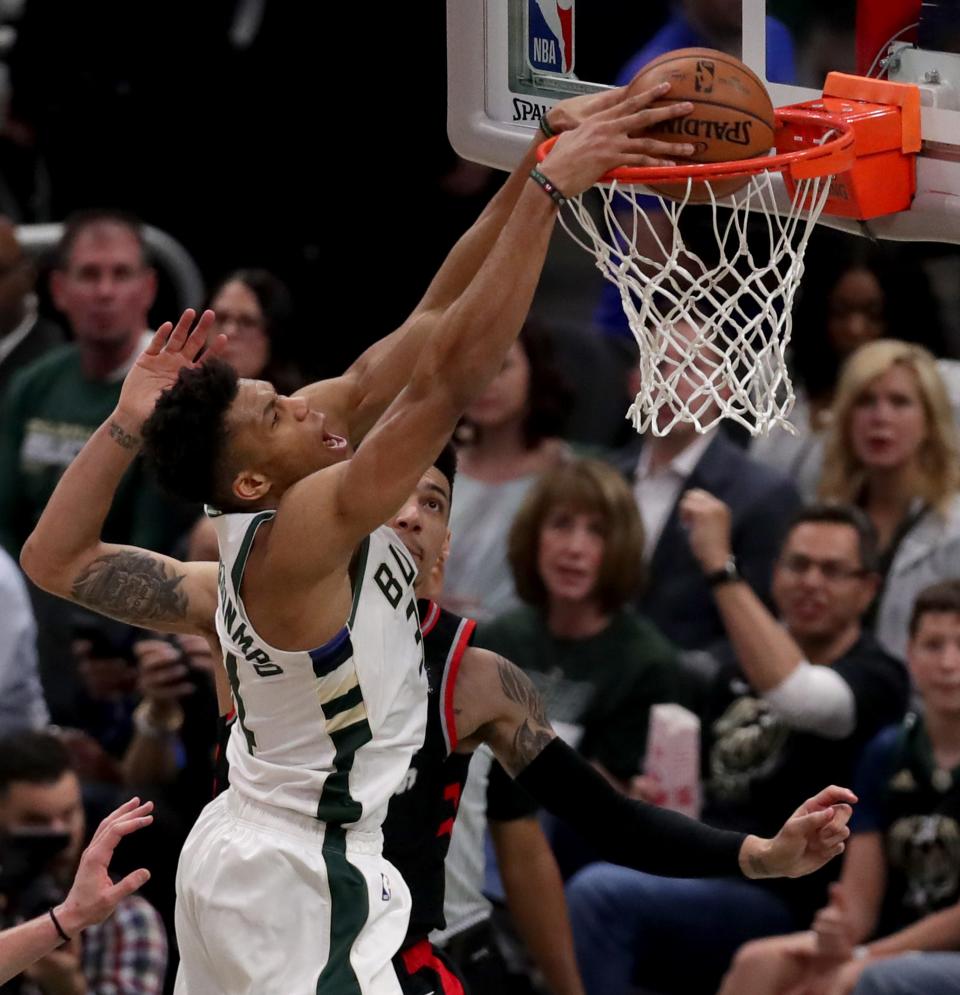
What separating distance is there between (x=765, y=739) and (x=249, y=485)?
2.37 m

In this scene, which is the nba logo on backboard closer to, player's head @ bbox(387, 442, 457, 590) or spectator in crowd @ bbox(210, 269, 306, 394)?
player's head @ bbox(387, 442, 457, 590)

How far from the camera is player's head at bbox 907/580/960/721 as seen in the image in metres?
5.35

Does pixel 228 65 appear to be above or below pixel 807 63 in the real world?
above

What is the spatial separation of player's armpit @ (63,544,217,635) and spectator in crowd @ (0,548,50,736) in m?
2.18

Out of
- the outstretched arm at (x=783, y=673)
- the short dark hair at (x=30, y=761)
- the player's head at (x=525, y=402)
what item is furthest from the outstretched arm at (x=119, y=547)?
the player's head at (x=525, y=402)

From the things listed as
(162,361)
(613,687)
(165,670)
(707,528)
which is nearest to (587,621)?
(613,687)

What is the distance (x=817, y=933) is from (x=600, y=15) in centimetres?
229

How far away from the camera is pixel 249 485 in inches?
149

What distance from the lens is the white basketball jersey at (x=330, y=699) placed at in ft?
12.3

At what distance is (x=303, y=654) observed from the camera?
3.74 m

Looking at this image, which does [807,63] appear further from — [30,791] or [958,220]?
[30,791]

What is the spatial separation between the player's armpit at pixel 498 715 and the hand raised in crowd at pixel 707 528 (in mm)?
1711

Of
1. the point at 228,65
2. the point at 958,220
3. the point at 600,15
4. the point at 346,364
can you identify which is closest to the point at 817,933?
the point at 958,220

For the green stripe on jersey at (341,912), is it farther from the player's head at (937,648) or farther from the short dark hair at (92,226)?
the short dark hair at (92,226)
